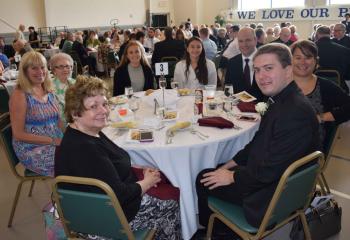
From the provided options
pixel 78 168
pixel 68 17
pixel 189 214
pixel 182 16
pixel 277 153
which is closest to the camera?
pixel 78 168

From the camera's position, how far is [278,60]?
1.86 m

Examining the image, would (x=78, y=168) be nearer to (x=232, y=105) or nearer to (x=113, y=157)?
(x=113, y=157)

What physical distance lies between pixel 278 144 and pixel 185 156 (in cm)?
63

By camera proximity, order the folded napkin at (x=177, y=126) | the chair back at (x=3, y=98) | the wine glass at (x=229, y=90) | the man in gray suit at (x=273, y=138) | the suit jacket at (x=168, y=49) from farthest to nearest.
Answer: the suit jacket at (x=168, y=49), the chair back at (x=3, y=98), the wine glass at (x=229, y=90), the folded napkin at (x=177, y=126), the man in gray suit at (x=273, y=138)

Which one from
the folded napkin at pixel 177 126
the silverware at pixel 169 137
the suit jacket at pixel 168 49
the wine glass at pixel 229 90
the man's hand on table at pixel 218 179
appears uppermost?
the suit jacket at pixel 168 49

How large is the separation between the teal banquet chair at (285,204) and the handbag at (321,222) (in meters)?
0.18

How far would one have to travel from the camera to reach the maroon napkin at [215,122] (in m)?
2.35

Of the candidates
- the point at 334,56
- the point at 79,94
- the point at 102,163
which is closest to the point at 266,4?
the point at 334,56

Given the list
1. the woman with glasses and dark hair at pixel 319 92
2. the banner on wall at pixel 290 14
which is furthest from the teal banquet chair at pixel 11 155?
the banner on wall at pixel 290 14

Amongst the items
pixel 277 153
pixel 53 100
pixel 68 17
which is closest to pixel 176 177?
pixel 277 153

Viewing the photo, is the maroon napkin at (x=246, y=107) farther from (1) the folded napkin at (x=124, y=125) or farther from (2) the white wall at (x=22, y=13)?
(2) the white wall at (x=22, y=13)

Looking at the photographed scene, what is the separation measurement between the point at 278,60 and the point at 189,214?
1.07 meters

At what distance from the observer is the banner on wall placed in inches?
486

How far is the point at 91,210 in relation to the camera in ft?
5.02
